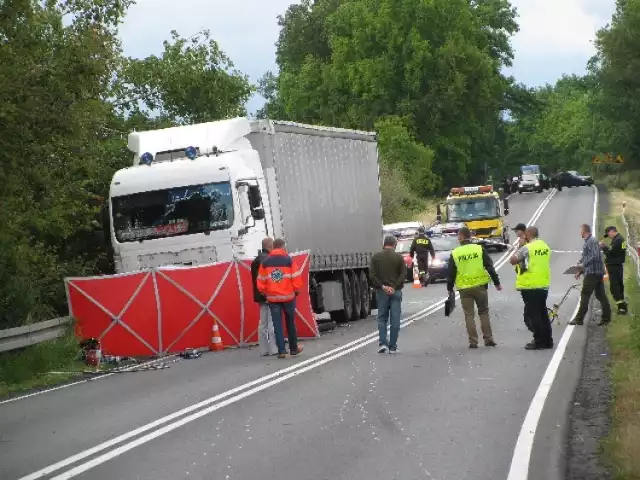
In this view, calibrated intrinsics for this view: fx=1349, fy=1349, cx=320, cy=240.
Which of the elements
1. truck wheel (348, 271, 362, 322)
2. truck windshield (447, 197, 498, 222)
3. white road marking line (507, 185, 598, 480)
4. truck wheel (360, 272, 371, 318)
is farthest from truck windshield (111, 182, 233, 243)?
truck windshield (447, 197, 498, 222)

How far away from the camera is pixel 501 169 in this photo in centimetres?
14050

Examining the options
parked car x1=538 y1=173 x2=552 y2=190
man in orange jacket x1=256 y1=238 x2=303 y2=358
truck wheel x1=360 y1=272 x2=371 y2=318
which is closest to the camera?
man in orange jacket x1=256 y1=238 x2=303 y2=358

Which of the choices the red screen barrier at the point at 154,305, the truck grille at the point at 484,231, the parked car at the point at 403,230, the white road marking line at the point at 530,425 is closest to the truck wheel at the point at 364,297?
the red screen barrier at the point at 154,305

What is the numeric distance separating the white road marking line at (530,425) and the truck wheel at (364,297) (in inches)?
379

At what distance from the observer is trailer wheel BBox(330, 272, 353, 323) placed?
26.8 m

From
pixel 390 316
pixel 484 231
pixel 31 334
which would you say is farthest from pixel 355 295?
pixel 484 231

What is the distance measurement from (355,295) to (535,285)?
8.96 meters

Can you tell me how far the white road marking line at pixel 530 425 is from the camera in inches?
362

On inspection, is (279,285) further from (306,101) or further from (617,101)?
(617,101)

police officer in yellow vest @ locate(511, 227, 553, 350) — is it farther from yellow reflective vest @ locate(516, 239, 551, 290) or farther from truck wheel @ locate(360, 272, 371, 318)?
truck wheel @ locate(360, 272, 371, 318)

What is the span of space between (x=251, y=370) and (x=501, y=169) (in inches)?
4925

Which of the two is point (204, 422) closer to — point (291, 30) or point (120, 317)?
point (120, 317)

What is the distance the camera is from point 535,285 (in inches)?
754

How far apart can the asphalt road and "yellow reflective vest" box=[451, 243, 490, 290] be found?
3.34ft
